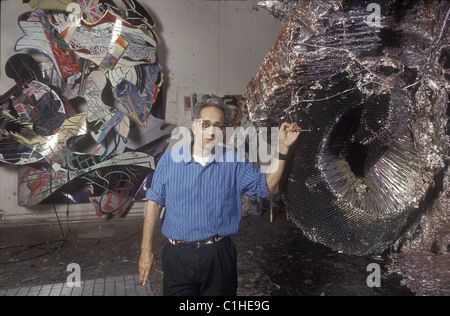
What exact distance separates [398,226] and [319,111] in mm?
1282

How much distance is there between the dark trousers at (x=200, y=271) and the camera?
6.19 ft

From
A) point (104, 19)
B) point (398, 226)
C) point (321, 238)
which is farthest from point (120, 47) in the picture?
point (398, 226)

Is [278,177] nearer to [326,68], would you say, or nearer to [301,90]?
[301,90]

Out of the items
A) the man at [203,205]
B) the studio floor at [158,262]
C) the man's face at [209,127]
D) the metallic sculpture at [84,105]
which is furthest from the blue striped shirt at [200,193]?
the metallic sculpture at [84,105]

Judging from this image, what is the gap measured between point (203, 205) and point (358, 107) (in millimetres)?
1340

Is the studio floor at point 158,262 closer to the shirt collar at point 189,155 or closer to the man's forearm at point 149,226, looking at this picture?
the man's forearm at point 149,226

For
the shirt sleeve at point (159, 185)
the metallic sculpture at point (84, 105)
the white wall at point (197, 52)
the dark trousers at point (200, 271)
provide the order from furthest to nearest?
the white wall at point (197, 52) < the metallic sculpture at point (84, 105) < the shirt sleeve at point (159, 185) < the dark trousers at point (200, 271)

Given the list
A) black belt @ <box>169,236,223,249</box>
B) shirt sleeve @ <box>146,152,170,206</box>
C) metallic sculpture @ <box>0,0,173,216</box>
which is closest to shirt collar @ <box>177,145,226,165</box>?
shirt sleeve @ <box>146,152,170,206</box>

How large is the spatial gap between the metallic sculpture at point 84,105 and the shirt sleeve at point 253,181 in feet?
13.5

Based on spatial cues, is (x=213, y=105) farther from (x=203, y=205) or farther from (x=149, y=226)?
(x=149, y=226)

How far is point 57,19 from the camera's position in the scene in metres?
5.18

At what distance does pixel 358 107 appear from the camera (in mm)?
2135

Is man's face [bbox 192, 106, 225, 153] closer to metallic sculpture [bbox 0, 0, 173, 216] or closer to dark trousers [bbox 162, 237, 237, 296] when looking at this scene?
dark trousers [bbox 162, 237, 237, 296]

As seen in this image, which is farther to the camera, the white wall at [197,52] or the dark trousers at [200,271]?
the white wall at [197,52]
